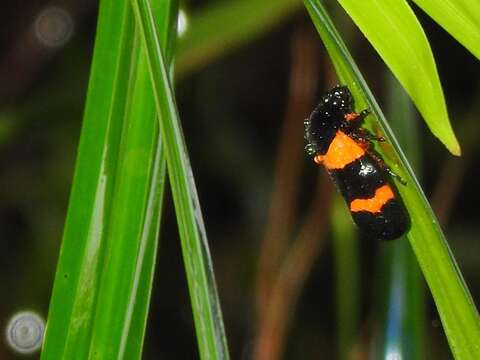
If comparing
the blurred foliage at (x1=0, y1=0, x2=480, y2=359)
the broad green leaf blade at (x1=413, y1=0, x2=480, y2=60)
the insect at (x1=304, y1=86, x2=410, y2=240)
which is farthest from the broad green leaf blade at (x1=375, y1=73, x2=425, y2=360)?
the blurred foliage at (x1=0, y1=0, x2=480, y2=359)

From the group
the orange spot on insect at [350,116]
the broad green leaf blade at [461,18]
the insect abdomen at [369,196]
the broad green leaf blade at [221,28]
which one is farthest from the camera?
the broad green leaf blade at [221,28]

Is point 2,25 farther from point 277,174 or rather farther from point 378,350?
point 378,350

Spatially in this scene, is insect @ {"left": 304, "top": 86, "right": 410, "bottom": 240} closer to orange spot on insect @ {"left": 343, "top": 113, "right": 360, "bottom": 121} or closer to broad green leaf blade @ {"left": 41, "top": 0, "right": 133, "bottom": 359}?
orange spot on insect @ {"left": 343, "top": 113, "right": 360, "bottom": 121}

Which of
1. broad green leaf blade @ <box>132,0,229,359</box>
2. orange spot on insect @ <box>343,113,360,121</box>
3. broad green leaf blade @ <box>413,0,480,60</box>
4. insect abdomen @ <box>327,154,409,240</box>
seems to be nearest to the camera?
broad green leaf blade @ <box>132,0,229,359</box>

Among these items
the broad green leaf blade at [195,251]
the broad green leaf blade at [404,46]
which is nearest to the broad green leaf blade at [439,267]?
the broad green leaf blade at [404,46]

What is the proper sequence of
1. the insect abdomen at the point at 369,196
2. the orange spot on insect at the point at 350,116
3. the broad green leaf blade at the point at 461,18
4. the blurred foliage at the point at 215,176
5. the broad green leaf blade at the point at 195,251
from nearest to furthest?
the broad green leaf blade at the point at 195,251
the broad green leaf blade at the point at 461,18
the insect abdomen at the point at 369,196
the orange spot on insect at the point at 350,116
the blurred foliage at the point at 215,176

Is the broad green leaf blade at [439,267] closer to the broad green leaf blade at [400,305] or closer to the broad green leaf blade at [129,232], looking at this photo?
the broad green leaf blade at [129,232]

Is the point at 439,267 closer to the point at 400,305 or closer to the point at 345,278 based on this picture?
the point at 400,305

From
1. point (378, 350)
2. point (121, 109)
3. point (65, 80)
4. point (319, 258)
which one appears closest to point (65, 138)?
point (65, 80)
